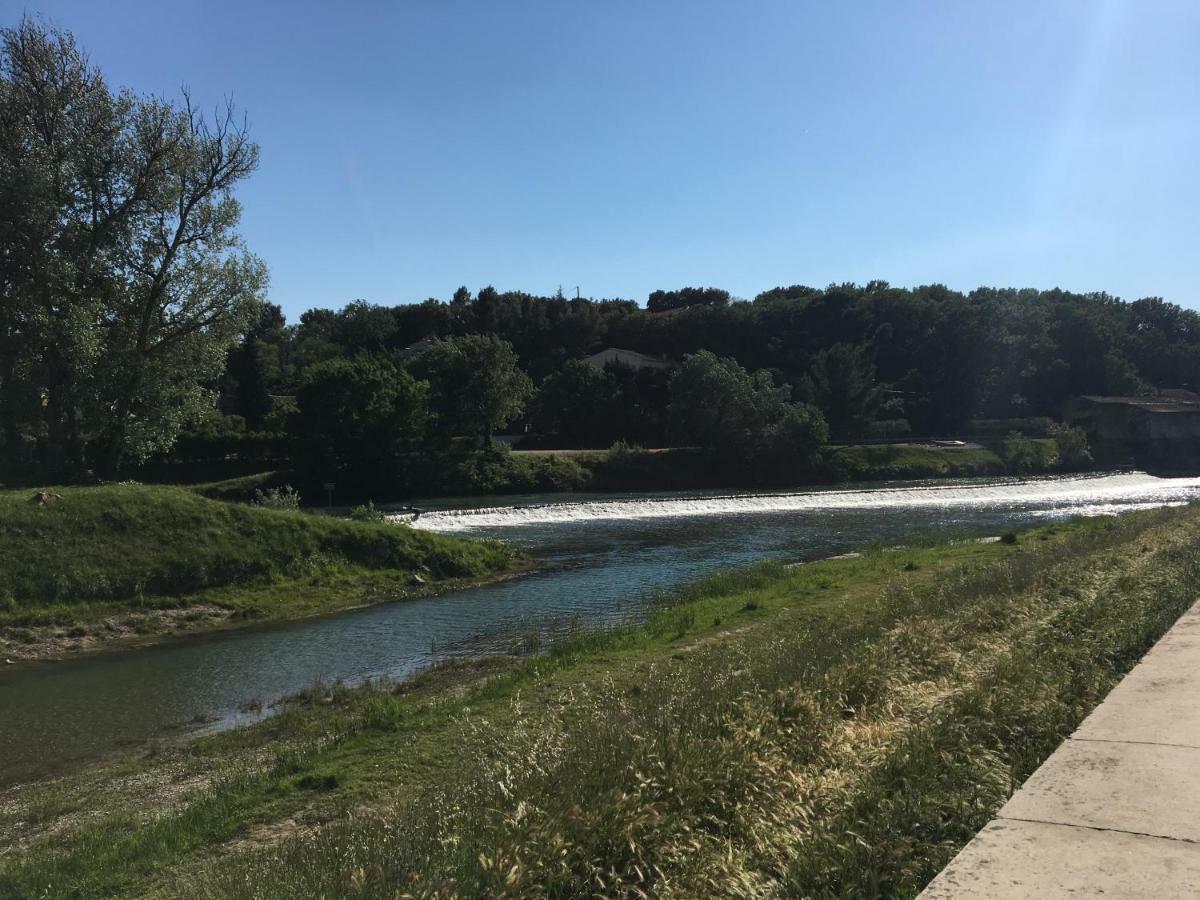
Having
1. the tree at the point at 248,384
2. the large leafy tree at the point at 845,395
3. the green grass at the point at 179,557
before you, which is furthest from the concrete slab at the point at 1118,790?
the large leafy tree at the point at 845,395

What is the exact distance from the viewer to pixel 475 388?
6850cm

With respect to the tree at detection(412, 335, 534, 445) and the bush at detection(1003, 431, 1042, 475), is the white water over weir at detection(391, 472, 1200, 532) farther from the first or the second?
the tree at detection(412, 335, 534, 445)

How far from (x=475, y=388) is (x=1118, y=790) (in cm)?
6561

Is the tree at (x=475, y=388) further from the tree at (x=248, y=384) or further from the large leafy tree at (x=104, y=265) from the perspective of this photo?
the large leafy tree at (x=104, y=265)

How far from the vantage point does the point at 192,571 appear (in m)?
20.7

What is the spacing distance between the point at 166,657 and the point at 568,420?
72822 millimetres

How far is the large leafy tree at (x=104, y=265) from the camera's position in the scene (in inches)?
976

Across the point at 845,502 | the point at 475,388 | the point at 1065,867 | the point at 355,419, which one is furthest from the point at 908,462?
the point at 1065,867

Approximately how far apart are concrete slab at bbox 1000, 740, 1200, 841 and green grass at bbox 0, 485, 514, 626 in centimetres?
1871

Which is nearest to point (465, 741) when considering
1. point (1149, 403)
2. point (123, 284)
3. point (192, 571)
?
point (192, 571)

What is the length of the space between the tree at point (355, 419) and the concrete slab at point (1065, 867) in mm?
58709

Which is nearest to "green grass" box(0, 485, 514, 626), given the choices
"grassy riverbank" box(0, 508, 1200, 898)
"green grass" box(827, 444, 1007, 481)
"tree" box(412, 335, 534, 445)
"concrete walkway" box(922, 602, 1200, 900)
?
"grassy riverbank" box(0, 508, 1200, 898)

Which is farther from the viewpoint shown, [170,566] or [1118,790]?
[170,566]

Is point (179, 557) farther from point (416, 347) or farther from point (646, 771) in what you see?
point (416, 347)
